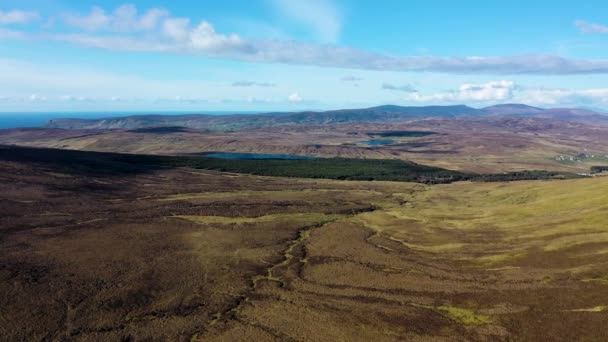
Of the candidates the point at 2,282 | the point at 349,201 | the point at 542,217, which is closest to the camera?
the point at 2,282

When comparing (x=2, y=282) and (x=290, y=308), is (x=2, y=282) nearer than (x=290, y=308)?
No

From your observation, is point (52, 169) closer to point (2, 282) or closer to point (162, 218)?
point (162, 218)

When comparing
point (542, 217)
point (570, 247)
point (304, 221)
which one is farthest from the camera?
point (304, 221)

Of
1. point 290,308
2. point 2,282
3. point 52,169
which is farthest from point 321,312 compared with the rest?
point 52,169

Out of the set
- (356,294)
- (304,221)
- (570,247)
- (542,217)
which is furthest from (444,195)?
(356,294)

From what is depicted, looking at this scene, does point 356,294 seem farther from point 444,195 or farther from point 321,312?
point 444,195

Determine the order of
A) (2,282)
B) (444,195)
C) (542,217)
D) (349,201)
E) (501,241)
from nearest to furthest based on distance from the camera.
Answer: (2,282), (501,241), (542,217), (349,201), (444,195)
